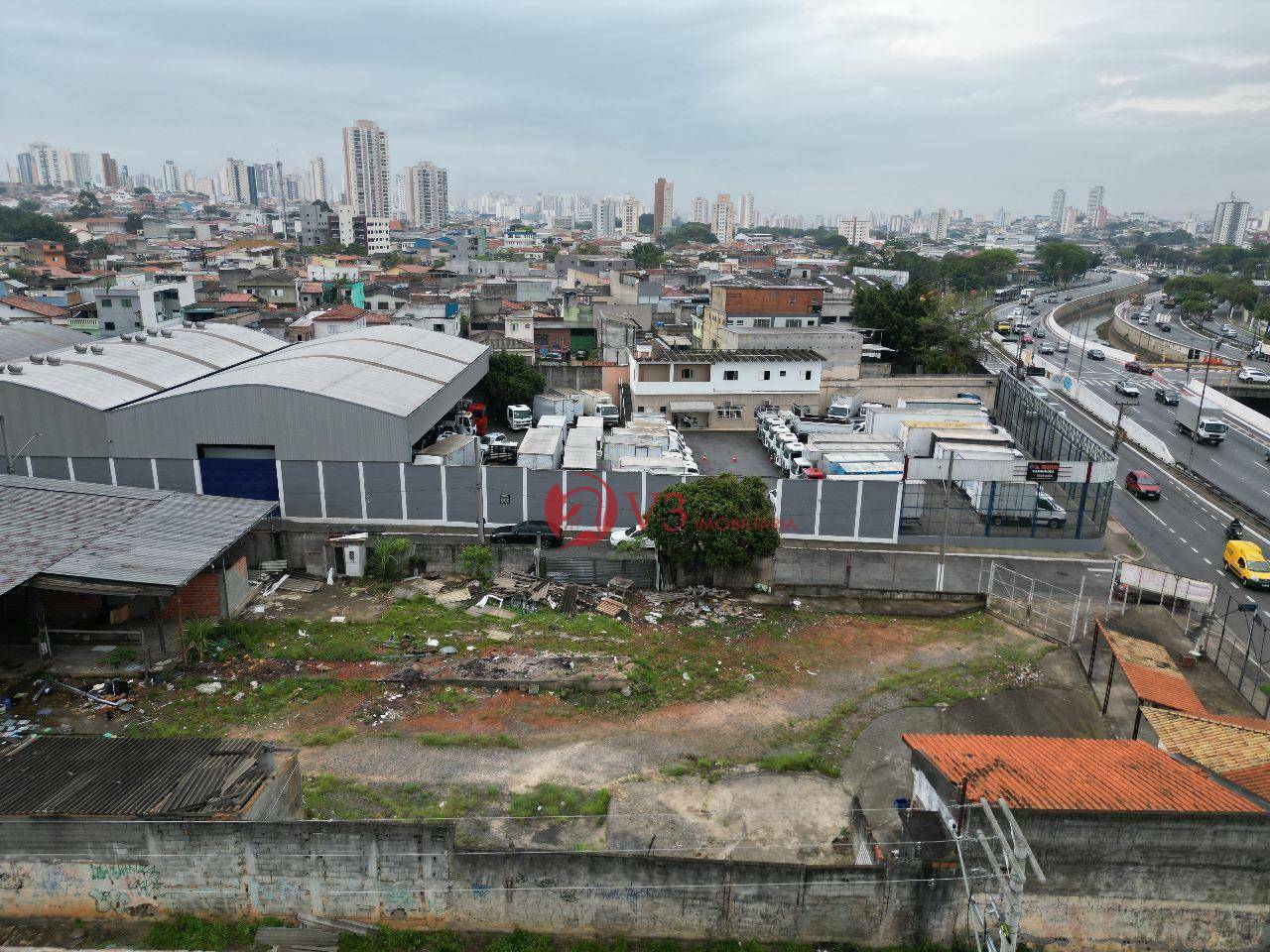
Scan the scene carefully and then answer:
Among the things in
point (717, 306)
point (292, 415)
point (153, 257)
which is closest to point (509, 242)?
point (153, 257)

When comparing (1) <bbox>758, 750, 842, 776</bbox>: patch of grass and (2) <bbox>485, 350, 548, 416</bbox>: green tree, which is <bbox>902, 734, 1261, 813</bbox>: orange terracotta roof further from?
(2) <bbox>485, 350, 548, 416</bbox>: green tree

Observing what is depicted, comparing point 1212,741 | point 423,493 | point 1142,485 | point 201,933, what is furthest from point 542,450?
point 1142,485

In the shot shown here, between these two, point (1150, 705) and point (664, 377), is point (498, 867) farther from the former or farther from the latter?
point (664, 377)

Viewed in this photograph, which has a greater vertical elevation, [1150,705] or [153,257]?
[153,257]

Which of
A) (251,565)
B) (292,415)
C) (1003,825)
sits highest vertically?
(292,415)

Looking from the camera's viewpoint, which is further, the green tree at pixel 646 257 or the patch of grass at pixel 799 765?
the green tree at pixel 646 257

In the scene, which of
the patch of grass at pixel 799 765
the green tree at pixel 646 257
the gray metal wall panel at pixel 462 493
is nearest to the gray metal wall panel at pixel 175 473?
the gray metal wall panel at pixel 462 493

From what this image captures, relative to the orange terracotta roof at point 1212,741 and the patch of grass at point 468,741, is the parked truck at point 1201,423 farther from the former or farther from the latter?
the patch of grass at point 468,741
